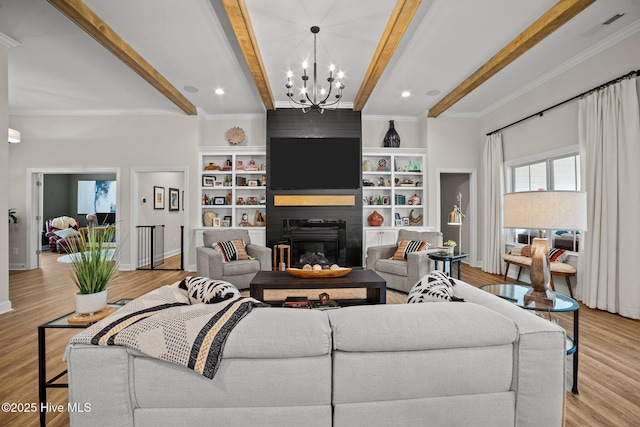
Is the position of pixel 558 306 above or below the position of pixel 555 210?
below

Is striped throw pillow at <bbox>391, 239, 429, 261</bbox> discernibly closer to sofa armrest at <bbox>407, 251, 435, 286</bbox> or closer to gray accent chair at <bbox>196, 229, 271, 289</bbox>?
sofa armrest at <bbox>407, 251, 435, 286</bbox>

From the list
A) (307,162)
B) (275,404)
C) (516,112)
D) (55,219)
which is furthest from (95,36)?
(55,219)

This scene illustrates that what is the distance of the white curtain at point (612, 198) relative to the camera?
3.18 metres

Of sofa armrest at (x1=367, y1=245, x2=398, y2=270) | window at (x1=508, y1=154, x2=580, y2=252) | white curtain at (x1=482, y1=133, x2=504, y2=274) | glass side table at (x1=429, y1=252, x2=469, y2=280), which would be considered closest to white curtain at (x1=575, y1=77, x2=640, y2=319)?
window at (x1=508, y1=154, x2=580, y2=252)

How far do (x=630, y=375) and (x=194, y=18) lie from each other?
453cm

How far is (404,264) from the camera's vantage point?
4.14 meters

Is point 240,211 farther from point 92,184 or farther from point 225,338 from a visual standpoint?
point 92,184

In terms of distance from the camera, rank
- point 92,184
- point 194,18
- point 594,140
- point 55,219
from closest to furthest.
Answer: point 194,18
point 594,140
point 55,219
point 92,184

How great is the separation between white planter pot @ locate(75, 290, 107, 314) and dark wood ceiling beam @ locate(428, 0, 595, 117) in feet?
13.4

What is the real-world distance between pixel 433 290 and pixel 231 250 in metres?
3.34

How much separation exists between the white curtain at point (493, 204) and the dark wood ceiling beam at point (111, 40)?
5.26 m

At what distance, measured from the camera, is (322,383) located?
3.80 ft

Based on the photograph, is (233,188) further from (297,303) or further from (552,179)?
(552,179)

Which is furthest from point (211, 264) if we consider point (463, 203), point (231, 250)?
point (463, 203)
